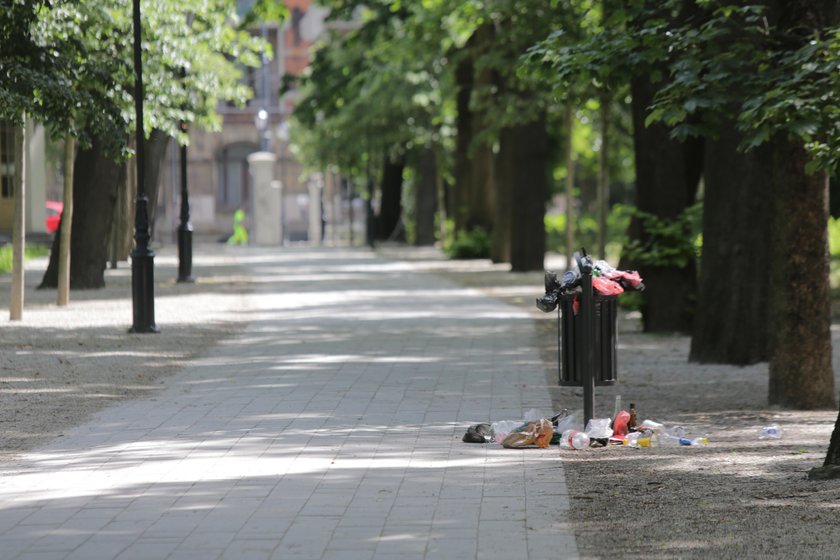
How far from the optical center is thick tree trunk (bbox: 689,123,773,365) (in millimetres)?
15766

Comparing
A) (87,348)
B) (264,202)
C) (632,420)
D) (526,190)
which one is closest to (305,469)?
(632,420)

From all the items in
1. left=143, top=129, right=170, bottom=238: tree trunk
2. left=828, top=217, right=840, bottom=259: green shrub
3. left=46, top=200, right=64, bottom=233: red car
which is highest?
left=143, top=129, right=170, bottom=238: tree trunk

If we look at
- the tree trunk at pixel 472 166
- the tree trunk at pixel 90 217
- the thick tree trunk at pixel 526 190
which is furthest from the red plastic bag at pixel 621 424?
the tree trunk at pixel 472 166

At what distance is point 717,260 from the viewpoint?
16.0 meters

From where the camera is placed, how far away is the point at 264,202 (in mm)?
60188

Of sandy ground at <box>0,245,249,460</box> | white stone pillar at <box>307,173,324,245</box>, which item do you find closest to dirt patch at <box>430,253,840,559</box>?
sandy ground at <box>0,245,249,460</box>

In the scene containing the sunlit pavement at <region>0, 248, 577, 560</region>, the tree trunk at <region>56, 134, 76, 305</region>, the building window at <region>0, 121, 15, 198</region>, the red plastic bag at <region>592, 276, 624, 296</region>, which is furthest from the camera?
the building window at <region>0, 121, 15, 198</region>

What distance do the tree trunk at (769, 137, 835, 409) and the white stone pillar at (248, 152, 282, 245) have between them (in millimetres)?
46950

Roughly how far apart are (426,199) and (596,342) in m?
45.7

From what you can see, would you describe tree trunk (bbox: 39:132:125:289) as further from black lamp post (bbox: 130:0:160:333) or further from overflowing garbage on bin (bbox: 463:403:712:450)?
overflowing garbage on bin (bbox: 463:403:712:450)

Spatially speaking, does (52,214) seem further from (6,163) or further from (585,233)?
(585,233)

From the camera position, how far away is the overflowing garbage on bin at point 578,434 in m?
10.2

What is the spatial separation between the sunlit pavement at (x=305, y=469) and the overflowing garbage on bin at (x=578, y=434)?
0.45 feet

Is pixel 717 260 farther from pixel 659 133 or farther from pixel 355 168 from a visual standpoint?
pixel 355 168
